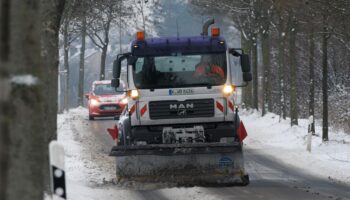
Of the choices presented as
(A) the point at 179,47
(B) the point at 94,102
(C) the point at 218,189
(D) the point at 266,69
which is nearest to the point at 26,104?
(C) the point at 218,189

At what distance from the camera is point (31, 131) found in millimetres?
3912

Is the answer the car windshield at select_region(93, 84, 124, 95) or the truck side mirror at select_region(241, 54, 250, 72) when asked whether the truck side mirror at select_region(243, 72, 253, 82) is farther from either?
the car windshield at select_region(93, 84, 124, 95)

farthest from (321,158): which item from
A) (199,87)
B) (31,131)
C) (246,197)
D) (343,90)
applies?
(343,90)

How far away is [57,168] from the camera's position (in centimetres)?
519

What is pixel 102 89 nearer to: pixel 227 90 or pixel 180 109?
pixel 180 109

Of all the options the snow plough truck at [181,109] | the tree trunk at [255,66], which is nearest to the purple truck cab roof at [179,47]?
the snow plough truck at [181,109]

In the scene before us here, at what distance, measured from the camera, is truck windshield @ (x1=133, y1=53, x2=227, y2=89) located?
41.0 ft

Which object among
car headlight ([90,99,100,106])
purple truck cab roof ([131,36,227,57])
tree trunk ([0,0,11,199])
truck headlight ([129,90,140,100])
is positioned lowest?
car headlight ([90,99,100,106])

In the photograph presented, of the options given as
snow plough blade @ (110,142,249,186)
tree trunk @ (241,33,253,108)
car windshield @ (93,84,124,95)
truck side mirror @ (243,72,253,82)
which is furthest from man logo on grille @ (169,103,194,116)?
tree trunk @ (241,33,253,108)

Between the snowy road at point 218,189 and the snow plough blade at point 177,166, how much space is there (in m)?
0.23

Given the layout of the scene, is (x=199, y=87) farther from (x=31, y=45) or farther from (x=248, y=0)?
(x=248, y=0)

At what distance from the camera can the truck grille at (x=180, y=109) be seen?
12.4 metres

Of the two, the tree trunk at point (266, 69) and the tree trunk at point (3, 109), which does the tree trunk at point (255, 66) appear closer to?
the tree trunk at point (266, 69)

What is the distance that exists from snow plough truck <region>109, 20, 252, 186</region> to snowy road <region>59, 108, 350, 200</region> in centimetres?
38
